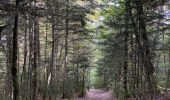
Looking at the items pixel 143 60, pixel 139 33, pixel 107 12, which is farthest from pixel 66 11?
pixel 143 60

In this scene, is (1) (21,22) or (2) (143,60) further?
(1) (21,22)

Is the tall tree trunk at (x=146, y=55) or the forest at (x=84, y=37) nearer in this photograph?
the forest at (x=84, y=37)

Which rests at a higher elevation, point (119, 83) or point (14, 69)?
point (14, 69)

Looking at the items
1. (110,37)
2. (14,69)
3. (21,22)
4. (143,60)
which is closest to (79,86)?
(110,37)

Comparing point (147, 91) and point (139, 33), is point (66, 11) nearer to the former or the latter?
point (139, 33)

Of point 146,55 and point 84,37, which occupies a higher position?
point 84,37

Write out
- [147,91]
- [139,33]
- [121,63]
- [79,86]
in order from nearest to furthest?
[147,91]
[139,33]
[121,63]
[79,86]

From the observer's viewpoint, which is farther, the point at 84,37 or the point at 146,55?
the point at 84,37

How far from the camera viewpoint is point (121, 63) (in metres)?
24.8

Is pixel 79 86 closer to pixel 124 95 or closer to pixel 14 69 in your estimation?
pixel 124 95

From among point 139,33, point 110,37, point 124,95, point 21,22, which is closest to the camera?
point 139,33

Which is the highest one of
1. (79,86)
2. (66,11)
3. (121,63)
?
(66,11)

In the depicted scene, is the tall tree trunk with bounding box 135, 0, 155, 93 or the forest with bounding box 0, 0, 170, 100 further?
the tall tree trunk with bounding box 135, 0, 155, 93

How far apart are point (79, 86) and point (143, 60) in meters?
19.1
